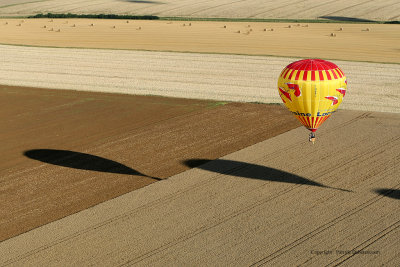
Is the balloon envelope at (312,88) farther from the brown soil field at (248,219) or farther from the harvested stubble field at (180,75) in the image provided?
the harvested stubble field at (180,75)

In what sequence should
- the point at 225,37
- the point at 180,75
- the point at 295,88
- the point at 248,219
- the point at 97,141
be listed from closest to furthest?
the point at 248,219, the point at 295,88, the point at 97,141, the point at 180,75, the point at 225,37

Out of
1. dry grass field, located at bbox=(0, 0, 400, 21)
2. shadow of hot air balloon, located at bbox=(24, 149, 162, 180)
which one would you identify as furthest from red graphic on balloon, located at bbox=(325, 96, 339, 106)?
dry grass field, located at bbox=(0, 0, 400, 21)

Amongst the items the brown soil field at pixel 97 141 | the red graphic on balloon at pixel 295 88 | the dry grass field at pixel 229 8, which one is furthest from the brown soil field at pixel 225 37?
Result: the red graphic on balloon at pixel 295 88

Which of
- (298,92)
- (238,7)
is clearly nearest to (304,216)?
(298,92)

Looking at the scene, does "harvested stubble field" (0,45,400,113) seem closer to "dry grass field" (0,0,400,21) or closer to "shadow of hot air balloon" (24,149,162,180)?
"shadow of hot air balloon" (24,149,162,180)

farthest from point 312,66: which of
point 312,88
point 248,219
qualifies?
point 248,219

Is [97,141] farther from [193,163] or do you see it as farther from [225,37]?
[225,37]

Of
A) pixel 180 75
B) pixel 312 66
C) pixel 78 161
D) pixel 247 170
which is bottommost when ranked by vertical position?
pixel 247 170
